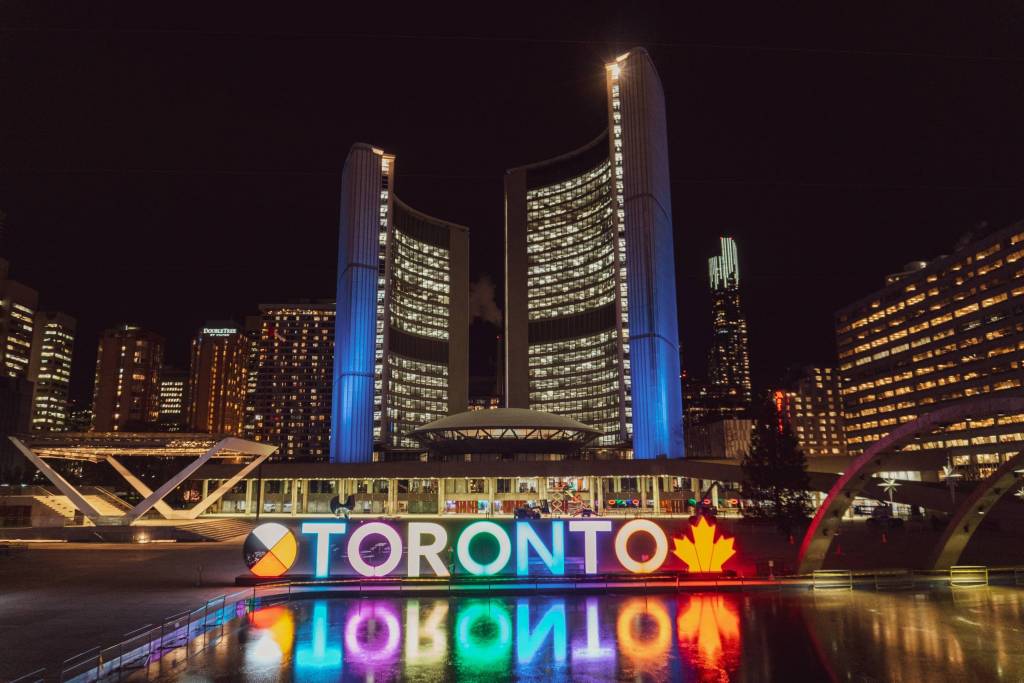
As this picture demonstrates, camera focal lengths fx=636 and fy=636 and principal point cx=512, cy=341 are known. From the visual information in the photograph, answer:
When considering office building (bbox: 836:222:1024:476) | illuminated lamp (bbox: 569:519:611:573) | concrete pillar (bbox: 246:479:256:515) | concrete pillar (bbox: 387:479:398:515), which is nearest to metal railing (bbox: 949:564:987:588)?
illuminated lamp (bbox: 569:519:611:573)

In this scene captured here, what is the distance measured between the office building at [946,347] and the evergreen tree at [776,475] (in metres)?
92.9

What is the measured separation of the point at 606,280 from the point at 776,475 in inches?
3853

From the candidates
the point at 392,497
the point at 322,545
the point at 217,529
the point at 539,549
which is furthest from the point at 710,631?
the point at 392,497

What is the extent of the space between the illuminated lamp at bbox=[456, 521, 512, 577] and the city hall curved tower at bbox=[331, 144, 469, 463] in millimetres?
99291

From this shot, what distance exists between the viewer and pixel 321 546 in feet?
79.4

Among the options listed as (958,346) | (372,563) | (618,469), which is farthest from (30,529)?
(958,346)

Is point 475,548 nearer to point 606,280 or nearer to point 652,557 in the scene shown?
point 652,557

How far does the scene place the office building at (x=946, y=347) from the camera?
125 meters

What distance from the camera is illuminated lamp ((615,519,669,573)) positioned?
2405 centimetres

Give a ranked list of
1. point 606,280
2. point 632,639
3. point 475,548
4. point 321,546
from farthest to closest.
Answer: point 606,280
point 475,548
point 321,546
point 632,639

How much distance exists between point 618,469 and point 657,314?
4160cm

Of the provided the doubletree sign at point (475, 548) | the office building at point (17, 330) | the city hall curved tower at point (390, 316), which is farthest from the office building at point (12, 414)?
the doubletree sign at point (475, 548)

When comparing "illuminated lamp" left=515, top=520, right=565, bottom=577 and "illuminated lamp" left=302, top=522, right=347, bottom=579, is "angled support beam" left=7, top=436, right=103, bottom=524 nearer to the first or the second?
"illuminated lamp" left=302, top=522, right=347, bottom=579

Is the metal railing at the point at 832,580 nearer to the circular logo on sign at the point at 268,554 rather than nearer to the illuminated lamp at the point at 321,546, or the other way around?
the illuminated lamp at the point at 321,546
